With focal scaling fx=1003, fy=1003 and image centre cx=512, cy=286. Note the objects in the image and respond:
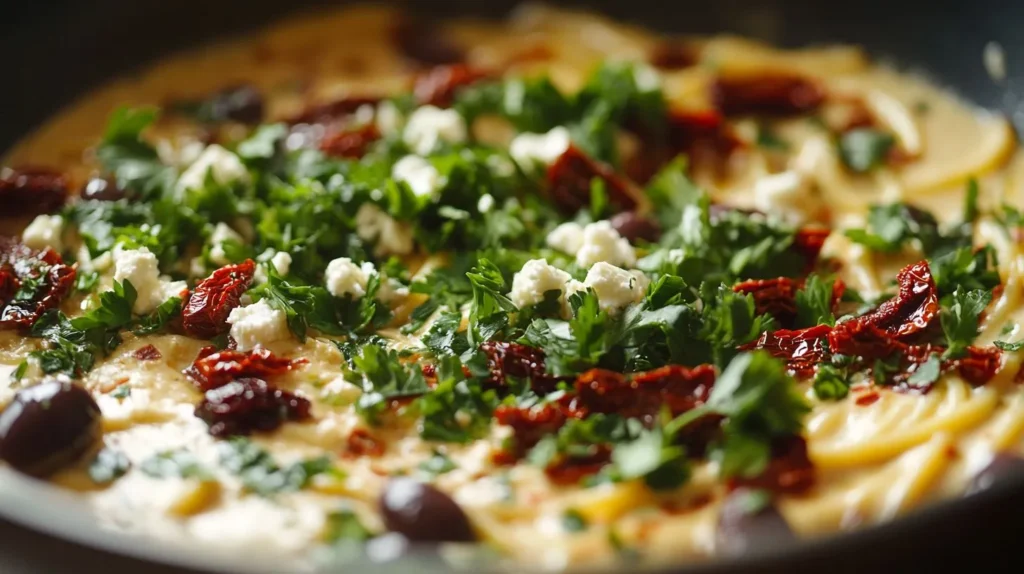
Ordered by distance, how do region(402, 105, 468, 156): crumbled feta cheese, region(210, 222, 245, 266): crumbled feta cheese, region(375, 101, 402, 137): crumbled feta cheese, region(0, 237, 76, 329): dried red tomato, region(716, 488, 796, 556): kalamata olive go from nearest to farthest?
region(716, 488, 796, 556): kalamata olive → region(0, 237, 76, 329): dried red tomato → region(210, 222, 245, 266): crumbled feta cheese → region(402, 105, 468, 156): crumbled feta cheese → region(375, 101, 402, 137): crumbled feta cheese

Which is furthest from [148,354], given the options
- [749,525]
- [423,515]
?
[749,525]

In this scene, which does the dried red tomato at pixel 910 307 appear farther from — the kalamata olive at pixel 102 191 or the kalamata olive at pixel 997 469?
the kalamata olive at pixel 102 191

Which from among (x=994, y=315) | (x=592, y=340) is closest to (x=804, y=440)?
(x=592, y=340)

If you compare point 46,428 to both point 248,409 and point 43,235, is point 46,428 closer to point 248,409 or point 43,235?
point 248,409

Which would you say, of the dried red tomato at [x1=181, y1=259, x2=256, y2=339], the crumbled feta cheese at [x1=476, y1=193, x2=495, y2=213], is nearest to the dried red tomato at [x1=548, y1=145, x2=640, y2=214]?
the crumbled feta cheese at [x1=476, y1=193, x2=495, y2=213]

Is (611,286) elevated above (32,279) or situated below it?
below

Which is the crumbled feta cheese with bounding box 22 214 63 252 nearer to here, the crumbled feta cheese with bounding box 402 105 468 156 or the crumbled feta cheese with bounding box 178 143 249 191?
the crumbled feta cheese with bounding box 178 143 249 191
